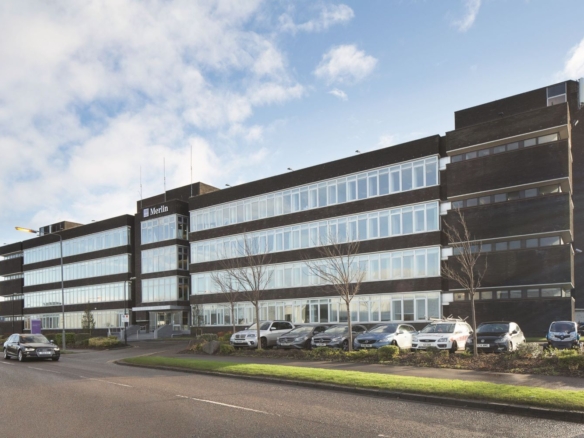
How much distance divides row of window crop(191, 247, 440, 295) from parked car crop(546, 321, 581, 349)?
10221mm

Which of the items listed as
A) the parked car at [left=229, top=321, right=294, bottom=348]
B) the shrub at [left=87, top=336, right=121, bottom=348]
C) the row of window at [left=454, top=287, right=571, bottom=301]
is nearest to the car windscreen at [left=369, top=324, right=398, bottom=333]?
the parked car at [left=229, top=321, right=294, bottom=348]

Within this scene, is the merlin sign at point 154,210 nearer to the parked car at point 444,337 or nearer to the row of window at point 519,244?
the row of window at point 519,244

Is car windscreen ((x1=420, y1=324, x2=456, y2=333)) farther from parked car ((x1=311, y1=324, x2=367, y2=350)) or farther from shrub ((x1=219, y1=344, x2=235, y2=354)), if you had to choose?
shrub ((x1=219, y1=344, x2=235, y2=354))

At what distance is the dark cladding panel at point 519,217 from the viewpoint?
31812mm

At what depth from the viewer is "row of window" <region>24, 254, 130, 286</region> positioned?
6462 centimetres

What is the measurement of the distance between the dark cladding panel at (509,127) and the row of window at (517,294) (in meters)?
9.71

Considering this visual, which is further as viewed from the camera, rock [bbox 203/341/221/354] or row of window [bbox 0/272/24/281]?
row of window [bbox 0/272/24/281]

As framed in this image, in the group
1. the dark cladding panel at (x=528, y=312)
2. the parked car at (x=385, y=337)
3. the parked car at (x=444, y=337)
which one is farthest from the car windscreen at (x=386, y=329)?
the dark cladding panel at (x=528, y=312)

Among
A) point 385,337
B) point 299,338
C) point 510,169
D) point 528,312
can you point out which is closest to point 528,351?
point 385,337

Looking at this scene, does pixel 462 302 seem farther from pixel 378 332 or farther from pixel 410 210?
pixel 378 332

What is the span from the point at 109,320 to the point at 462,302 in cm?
4624

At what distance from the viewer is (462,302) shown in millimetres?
34344

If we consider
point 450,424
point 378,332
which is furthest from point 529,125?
point 450,424

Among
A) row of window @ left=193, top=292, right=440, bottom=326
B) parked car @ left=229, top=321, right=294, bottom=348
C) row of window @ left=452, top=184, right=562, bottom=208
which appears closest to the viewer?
parked car @ left=229, top=321, right=294, bottom=348
